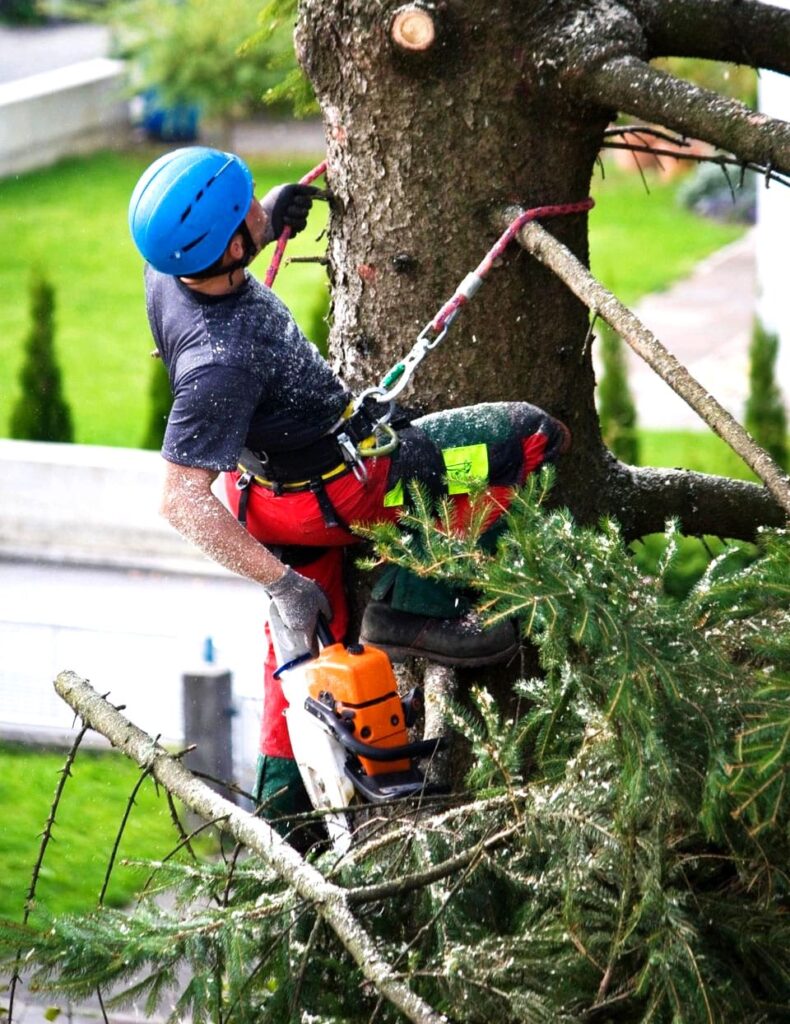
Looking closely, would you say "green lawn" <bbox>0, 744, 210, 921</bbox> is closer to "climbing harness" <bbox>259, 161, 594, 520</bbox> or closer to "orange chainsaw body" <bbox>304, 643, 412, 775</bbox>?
"orange chainsaw body" <bbox>304, 643, 412, 775</bbox>

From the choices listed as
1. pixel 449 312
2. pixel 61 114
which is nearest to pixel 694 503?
pixel 449 312

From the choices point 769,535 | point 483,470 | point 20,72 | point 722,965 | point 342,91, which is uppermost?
point 342,91

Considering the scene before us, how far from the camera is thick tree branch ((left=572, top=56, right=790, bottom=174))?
3.51 m

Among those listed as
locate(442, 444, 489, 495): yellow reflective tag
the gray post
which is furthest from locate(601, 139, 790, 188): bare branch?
the gray post

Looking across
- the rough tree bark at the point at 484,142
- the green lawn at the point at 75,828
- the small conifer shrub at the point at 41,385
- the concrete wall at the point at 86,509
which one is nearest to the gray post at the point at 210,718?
the green lawn at the point at 75,828

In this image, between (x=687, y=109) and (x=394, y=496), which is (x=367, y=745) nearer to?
(x=394, y=496)

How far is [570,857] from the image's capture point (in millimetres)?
2820

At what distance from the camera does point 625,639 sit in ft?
8.19

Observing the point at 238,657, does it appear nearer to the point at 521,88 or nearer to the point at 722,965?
the point at 521,88

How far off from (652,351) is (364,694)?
41.2 inches

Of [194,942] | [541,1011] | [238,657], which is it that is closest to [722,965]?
[541,1011]

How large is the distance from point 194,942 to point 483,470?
134 cm

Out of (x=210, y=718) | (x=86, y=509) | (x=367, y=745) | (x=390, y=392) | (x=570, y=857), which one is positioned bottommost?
(x=86, y=509)

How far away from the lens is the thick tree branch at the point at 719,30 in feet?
13.0
